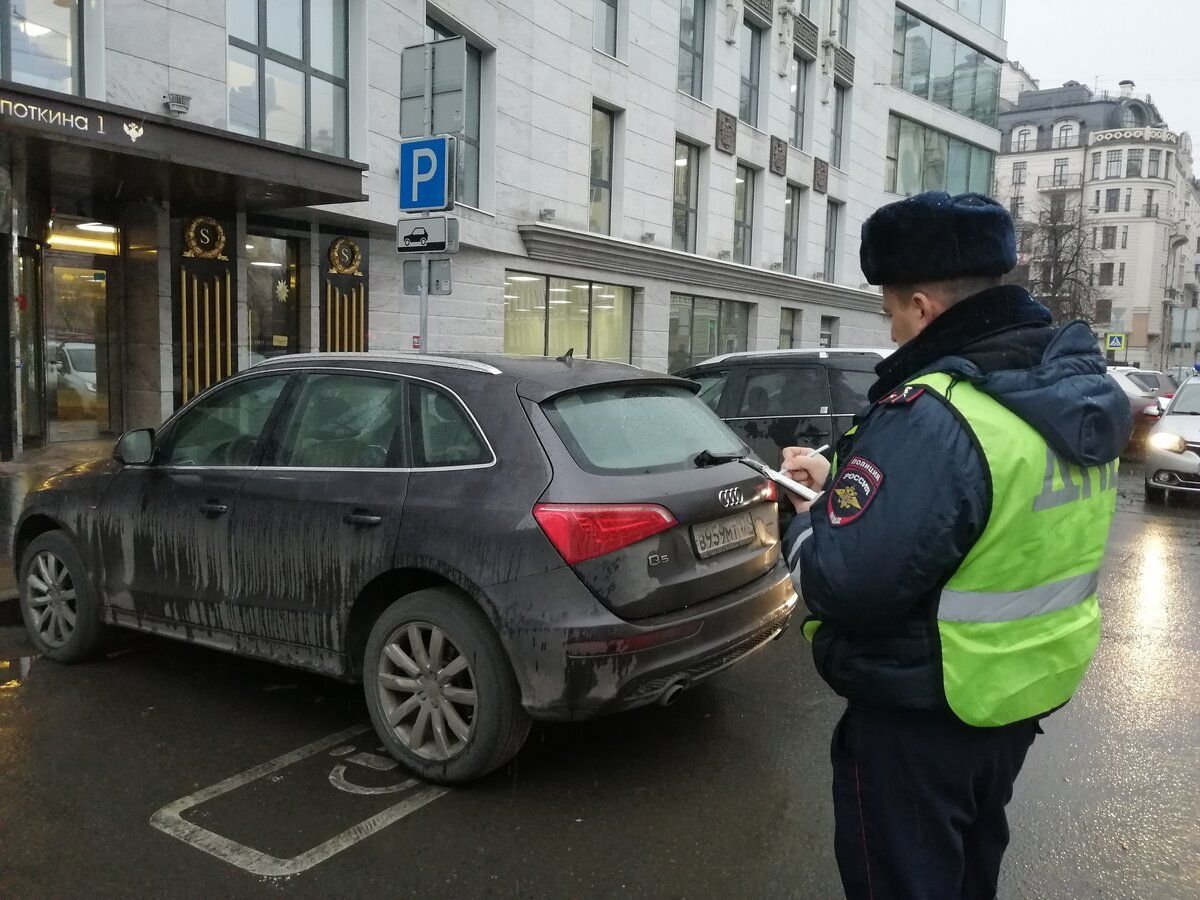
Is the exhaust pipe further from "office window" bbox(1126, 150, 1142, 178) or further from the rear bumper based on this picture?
"office window" bbox(1126, 150, 1142, 178)

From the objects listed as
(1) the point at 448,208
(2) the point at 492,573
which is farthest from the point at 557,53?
(2) the point at 492,573

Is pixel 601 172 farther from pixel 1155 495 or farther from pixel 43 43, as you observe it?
pixel 1155 495

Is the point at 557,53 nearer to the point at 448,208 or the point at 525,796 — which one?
the point at 448,208

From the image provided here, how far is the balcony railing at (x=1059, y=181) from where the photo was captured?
8212cm

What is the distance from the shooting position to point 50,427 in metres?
12.4

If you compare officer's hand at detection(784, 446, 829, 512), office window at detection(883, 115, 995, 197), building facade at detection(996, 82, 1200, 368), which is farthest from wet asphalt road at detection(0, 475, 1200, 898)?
building facade at detection(996, 82, 1200, 368)

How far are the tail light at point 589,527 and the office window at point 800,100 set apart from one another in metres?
24.1

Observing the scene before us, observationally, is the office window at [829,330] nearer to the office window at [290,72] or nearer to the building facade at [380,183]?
the building facade at [380,183]

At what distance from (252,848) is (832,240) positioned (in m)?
27.5

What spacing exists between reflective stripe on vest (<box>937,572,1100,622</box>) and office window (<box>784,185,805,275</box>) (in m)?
24.9

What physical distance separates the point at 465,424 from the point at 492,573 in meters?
0.66

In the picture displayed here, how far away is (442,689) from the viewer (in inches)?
144

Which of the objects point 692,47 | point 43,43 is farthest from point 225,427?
point 692,47

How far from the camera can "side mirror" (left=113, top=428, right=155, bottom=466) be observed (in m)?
4.69
